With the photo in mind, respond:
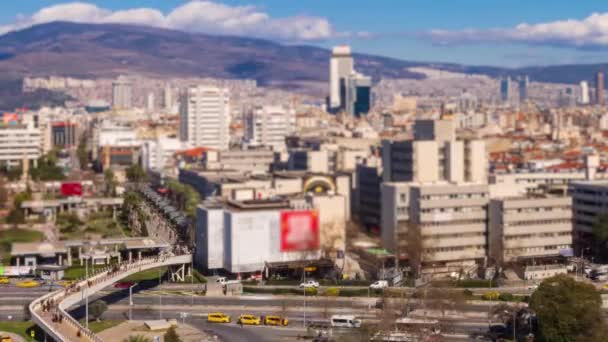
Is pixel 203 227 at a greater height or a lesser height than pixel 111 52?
lesser

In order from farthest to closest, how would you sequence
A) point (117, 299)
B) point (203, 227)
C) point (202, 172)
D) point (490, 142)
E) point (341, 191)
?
point (490, 142) → point (202, 172) → point (341, 191) → point (203, 227) → point (117, 299)

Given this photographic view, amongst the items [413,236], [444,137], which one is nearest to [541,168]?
[444,137]

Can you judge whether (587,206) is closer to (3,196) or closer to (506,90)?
(3,196)

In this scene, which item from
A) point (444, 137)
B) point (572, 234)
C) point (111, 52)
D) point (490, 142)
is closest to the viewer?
point (572, 234)

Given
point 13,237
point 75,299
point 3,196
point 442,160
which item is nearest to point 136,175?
point 3,196

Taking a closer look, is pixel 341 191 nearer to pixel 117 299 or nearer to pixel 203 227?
pixel 203 227

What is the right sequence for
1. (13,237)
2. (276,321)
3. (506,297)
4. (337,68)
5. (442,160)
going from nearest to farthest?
(276,321), (506,297), (13,237), (442,160), (337,68)
